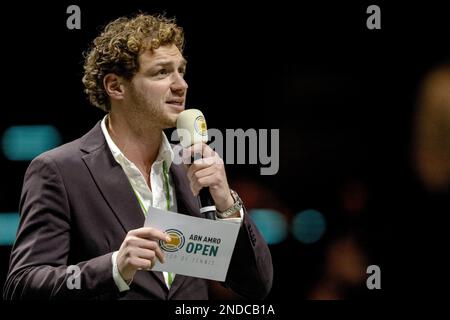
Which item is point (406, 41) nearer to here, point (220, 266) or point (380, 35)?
point (380, 35)

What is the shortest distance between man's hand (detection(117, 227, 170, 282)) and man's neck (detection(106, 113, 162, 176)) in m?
0.41

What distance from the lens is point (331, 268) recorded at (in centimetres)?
309

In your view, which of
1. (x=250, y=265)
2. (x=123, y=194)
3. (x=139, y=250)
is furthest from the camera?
(x=250, y=265)

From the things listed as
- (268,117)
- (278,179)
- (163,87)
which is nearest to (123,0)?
(163,87)

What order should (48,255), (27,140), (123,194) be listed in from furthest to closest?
(27,140)
(123,194)
(48,255)

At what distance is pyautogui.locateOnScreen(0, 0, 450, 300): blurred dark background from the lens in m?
2.83

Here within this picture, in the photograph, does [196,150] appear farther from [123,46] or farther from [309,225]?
[309,225]

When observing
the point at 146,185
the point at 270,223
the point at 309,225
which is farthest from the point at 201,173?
the point at 309,225

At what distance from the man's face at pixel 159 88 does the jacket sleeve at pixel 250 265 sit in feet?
1.33

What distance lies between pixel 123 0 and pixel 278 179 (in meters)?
1.09

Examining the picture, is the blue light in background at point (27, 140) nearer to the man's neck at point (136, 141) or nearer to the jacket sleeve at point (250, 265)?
the man's neck at point (136, 141)

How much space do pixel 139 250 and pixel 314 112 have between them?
1.56 metres

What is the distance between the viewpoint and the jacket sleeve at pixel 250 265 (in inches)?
83.6

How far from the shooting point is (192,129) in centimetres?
199
